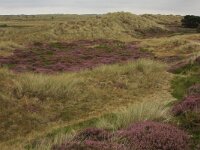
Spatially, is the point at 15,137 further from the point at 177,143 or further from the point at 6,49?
the point at 6,49

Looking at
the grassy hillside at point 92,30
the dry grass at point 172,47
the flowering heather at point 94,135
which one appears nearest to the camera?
the flowering heather at point 94,135

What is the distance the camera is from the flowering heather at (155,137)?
10.3m

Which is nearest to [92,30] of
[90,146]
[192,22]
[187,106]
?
[192,22]

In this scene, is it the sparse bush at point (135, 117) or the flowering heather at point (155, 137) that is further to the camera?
the sparse bush at point (135, 117)

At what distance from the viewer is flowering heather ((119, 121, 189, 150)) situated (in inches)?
405

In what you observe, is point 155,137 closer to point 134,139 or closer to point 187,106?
point 134,139

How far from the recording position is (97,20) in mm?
83250

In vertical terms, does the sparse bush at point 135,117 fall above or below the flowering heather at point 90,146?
below

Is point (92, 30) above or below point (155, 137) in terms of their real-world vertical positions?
below

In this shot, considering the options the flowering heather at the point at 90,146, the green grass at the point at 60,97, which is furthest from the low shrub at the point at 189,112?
the green grass at the point at 60,97

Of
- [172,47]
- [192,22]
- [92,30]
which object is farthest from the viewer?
[192,22]

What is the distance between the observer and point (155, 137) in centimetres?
1066

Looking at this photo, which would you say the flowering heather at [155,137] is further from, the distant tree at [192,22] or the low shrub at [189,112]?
the distant tree at [192,22]

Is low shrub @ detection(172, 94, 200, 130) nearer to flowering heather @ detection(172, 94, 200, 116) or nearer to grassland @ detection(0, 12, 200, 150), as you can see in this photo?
flowering heather @ detection(172, 94, 200, 116)
